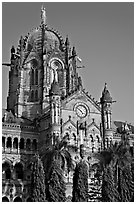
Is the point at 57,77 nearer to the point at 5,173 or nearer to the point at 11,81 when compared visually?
the point at 11,81

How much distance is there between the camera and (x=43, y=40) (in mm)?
74688

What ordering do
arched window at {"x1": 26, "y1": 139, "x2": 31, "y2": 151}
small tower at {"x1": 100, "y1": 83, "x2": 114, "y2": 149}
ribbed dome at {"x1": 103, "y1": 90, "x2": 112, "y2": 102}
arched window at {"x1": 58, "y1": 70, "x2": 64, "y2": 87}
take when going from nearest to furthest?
arched window at {"x1": 26, "y1": 139, "x2": 31, "y2": 151}
small tower at {"x1": 100, "y1": 83, "x2": 114, "y2": 149}
ribbed dome at {"x1": 103, "y1": 90, "x2": 112, "y2": 102}
arched window at {"x1": 58, "y1": 70, "x2": 64, "y2": 87}

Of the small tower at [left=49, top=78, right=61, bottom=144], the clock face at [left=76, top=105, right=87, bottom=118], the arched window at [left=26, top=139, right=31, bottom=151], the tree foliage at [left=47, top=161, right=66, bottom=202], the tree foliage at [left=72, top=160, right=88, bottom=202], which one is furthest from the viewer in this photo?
the clock face at [left=76, top=105, right=87, bottom=118]

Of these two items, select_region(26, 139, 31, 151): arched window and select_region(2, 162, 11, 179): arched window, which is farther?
select_region(26, 139, 31, 151): arched window

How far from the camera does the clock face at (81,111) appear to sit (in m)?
62.5

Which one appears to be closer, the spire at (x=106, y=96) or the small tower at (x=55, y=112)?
the small tower at (x=55, y=112)

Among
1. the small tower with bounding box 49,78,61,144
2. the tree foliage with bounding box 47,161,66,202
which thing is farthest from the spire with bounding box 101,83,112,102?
the tree foliage with bounding box 47,161,66,202

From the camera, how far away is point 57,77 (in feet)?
241

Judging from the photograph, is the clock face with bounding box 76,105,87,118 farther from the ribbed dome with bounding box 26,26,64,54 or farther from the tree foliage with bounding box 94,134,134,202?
the ribbed dome with bounding box 26,26,64,54

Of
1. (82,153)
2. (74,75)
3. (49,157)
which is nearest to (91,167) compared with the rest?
(82,153)

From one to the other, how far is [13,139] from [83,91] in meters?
14.6

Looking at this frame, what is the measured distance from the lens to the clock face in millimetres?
62500

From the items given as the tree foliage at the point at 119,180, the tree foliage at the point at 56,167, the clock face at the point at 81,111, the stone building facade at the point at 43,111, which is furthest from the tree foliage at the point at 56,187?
the clock face at the point at 81,111

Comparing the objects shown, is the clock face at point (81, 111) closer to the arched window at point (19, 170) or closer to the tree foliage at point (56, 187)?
the arched window at point (19, 170)
